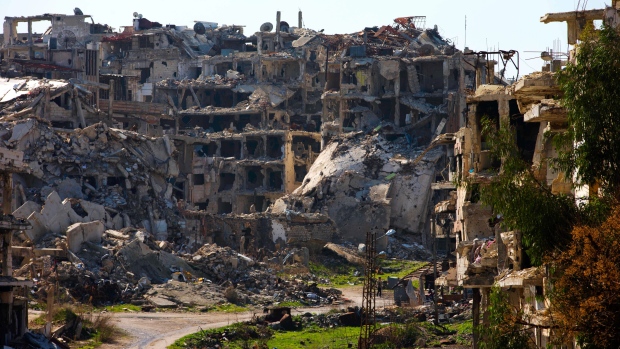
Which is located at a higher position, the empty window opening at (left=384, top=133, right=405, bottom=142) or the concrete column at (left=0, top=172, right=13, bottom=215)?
the empty window opening at (left=384, top=133, right=405, bottom=142)

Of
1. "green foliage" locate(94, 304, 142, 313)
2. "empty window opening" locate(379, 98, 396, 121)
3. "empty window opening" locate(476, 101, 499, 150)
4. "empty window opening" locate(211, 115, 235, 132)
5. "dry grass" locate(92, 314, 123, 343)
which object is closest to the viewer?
"empty window opening" locate(476, 101, 499, 150)

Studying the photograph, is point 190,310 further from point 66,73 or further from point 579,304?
point 66,73

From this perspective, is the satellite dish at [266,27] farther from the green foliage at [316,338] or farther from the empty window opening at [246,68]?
the green foliage at [316,338]

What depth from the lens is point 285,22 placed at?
303ft

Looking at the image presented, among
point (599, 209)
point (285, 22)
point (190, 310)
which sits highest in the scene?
point (285, 22)

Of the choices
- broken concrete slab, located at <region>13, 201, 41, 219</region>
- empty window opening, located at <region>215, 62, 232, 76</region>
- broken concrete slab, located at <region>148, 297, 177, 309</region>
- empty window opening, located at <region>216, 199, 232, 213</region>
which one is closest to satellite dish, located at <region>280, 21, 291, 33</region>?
empty window opening, located at <region>215, 62, 232, 76</region>

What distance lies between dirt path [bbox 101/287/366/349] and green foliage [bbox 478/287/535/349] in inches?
645

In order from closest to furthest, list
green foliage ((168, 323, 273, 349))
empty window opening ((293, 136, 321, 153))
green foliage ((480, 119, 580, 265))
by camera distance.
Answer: green foliage ((480, 119, 580, 265))
green foliage ((168, 323, 273, 349))
empty window opening ((293, 136, 321, 153))

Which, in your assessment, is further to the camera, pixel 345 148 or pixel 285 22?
pixel 285 22

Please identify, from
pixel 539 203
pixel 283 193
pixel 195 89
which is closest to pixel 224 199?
pixel 283 193

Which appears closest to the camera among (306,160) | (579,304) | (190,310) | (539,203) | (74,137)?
(579,304)

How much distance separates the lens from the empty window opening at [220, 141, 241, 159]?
75250 millimetres

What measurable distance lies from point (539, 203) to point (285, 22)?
76342 millimetres

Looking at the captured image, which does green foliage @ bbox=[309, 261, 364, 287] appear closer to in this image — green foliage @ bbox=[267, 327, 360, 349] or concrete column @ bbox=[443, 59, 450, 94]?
green foliage @ bbox=[267, 327, 360, 349]
